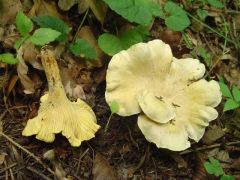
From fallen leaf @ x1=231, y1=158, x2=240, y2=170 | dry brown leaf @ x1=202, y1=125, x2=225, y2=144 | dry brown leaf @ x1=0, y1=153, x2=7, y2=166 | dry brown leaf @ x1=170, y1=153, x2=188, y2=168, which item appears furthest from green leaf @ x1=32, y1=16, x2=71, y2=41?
fallen leaf @ x1=231, y1=158, x2=240, y2=170

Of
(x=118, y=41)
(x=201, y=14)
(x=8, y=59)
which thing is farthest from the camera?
→ (x=201, y=14)

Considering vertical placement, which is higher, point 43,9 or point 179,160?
point 43,9

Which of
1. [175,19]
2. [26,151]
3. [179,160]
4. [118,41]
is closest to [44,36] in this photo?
→ [118,41]

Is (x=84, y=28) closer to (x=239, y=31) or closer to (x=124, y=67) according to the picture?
(x=124, y=67)

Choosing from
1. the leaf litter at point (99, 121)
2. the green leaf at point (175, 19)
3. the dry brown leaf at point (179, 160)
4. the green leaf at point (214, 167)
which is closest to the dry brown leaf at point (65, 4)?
the leaf litter at point (99, 121)

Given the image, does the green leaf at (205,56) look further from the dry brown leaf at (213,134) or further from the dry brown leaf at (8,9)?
the dry brown leaf at (8,9)

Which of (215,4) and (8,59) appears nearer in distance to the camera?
(8,59)

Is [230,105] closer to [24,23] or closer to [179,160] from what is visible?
[179,160]
